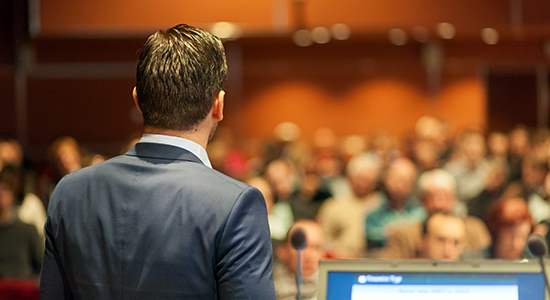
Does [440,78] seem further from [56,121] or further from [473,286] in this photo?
[473,286]

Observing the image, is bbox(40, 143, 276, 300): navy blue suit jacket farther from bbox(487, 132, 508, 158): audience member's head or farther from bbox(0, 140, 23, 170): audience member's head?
bbox(487, 132, 508, 158): audience member's head

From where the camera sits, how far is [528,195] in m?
4.17

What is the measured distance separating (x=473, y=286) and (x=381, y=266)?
20 cm

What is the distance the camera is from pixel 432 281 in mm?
1189

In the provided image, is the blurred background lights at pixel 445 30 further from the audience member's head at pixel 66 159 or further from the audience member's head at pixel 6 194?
the audience member's head at pixel 6 194

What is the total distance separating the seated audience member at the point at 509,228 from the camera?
3.21m

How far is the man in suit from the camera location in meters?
0.93

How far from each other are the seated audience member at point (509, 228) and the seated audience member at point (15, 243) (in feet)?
9.31

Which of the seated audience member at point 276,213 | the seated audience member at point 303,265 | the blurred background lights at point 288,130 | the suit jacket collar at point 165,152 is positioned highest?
the blurred background lights at point 288,130

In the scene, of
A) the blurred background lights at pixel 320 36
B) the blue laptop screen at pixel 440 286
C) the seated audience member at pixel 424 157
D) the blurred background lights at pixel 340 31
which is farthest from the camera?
the blurred background lights at pixel 320 36

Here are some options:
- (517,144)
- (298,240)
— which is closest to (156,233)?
(298,240)

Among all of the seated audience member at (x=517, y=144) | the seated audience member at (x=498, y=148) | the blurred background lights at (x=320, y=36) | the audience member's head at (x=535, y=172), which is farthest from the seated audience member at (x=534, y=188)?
the blurred background lights at (x=320, y=36)

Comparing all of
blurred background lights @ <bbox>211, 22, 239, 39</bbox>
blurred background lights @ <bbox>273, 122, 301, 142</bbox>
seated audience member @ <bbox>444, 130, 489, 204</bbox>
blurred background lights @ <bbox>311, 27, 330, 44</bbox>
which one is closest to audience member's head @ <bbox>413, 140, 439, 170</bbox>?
seated audience member @ <bbox>444, 130, 489, 204</bbox>

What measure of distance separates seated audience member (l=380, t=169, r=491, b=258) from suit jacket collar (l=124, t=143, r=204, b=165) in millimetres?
2550
